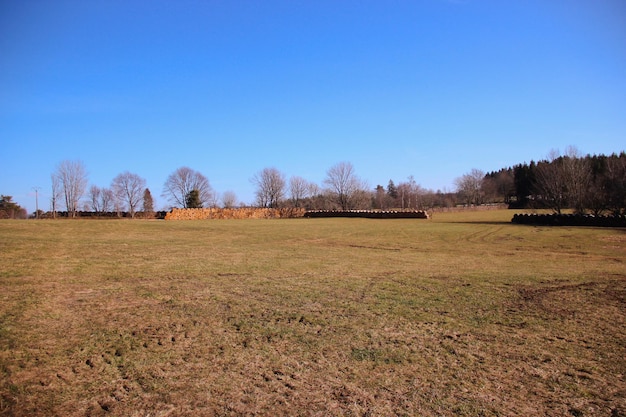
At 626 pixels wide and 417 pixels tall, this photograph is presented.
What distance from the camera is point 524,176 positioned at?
348 ft

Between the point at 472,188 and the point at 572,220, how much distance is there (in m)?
95.1

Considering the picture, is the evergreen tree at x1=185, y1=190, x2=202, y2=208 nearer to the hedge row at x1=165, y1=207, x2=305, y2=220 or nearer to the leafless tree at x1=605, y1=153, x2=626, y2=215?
the hedge row at x1=165, y1=207, x2=305, y2=220

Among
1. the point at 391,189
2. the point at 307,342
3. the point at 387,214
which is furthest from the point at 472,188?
the point at 307,342

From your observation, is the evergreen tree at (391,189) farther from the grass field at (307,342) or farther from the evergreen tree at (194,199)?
the grass field at (307,342)

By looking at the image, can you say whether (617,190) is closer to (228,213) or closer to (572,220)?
(572,220)

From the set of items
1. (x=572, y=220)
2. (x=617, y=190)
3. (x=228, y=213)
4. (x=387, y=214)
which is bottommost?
(x=572, y=220)

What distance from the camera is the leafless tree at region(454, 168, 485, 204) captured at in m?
126

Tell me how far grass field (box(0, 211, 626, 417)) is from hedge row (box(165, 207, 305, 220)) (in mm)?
49851

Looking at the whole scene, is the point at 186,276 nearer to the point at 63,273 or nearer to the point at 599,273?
the point at 63,273

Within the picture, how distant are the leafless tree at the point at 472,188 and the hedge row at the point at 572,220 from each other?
88.3 m

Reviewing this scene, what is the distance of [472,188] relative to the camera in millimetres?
128875

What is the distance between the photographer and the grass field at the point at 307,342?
153 inches

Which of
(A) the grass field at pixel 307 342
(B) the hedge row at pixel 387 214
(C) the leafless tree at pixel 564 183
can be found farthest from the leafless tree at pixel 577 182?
(A) the grass field at pixel 307 342

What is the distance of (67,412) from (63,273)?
8071 mm
